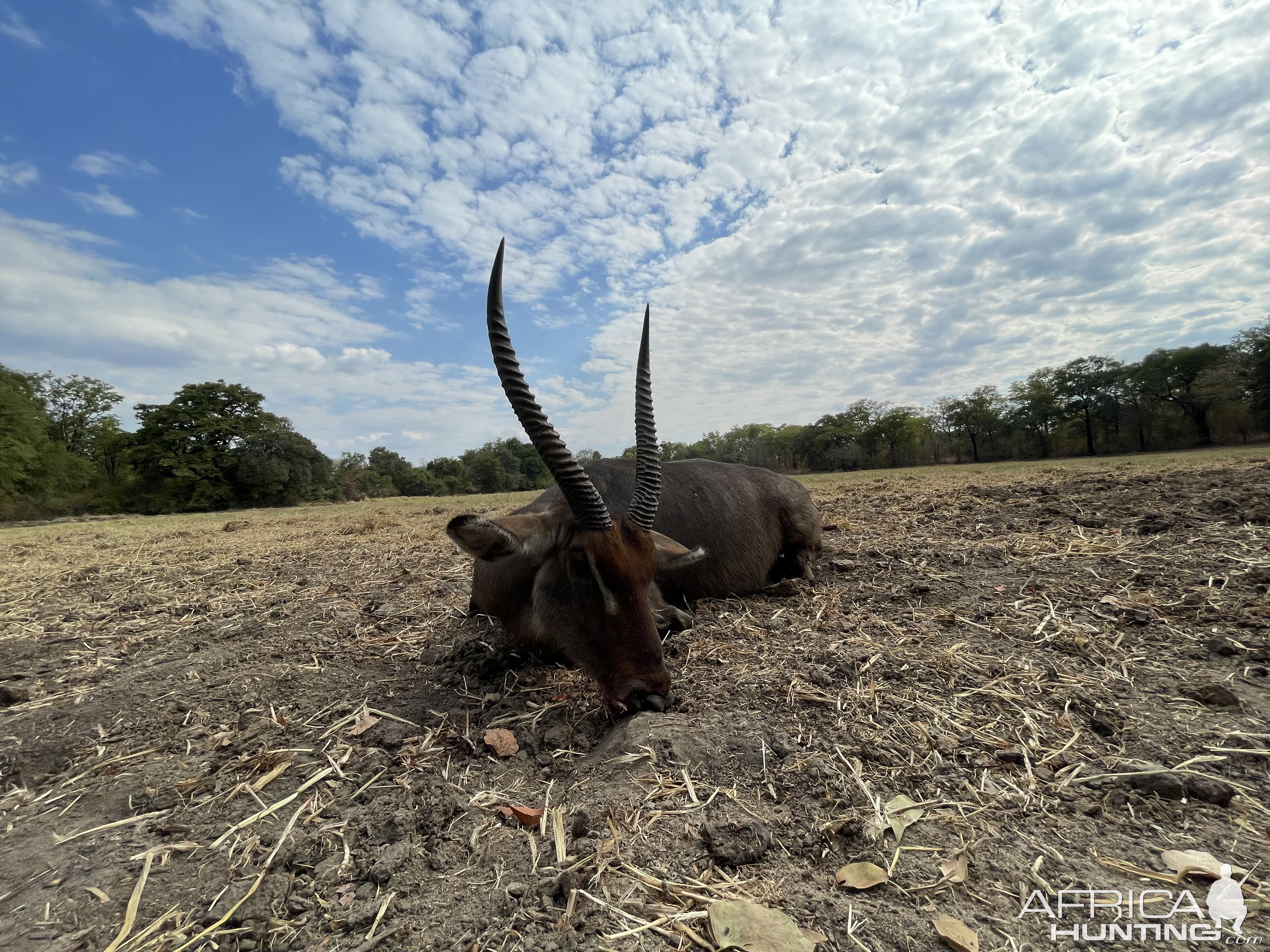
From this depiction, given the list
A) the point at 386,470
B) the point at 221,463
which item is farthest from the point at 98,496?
the point at 386,470

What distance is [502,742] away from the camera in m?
2.79

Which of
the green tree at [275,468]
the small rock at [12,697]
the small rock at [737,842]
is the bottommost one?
the small rock at [737,842]

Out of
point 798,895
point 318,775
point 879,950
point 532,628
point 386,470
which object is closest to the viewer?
point 879,950

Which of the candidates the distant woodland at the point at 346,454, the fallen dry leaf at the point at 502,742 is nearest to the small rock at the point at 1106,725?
the fallen dry leaf at the point at 502,742

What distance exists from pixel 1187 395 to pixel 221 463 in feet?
339

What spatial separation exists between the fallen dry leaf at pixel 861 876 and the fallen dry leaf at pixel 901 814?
0.69 feet

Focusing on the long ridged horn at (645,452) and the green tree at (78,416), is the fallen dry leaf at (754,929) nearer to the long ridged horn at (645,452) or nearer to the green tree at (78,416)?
the long ridged horn at (645,452)

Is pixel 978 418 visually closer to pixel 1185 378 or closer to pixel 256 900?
pixel 1185 378

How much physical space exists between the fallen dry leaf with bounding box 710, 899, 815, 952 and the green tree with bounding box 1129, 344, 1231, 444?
78022 mm

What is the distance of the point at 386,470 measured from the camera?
84500mm

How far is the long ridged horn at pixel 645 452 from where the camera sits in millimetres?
3756

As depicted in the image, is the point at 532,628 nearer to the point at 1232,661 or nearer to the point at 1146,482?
the point at 1232,661

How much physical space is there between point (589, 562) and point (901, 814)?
2056 mm

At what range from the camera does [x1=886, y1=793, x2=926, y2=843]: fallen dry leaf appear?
1.89m
